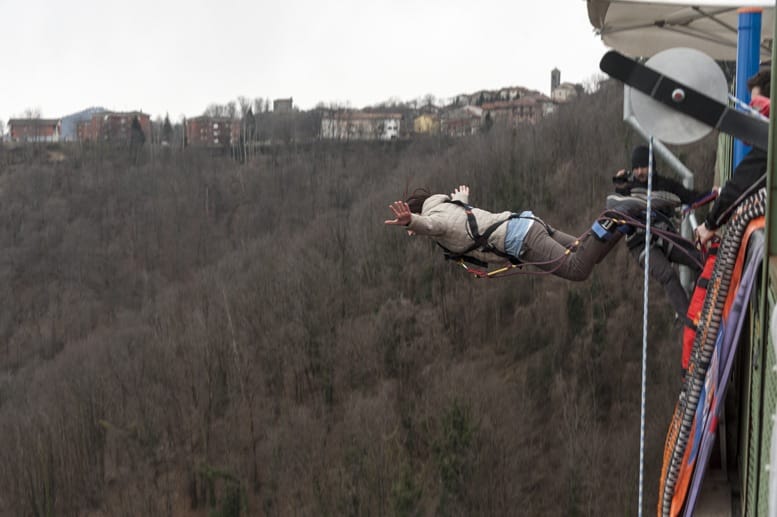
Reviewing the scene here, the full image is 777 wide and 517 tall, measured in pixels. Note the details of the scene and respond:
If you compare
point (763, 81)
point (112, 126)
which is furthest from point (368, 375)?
point (112, 126)

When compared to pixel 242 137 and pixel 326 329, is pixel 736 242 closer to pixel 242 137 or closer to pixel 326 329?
pixel 326 329

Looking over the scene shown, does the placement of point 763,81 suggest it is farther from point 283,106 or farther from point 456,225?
point 283,106

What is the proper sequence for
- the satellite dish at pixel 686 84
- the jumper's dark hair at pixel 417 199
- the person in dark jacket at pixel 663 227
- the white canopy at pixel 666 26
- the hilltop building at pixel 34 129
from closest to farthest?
the satellite dish at pixel 686 84
the person in dark jacket at pixel 663 227
the jumper's dark hair at pixel 417 199
the white canopy at pixel 666 26
the hilltop building at pixel 34 129

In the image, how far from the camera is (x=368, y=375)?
4856 centimetres

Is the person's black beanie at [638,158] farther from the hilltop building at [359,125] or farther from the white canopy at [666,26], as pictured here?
the hilltop building at [359,125]

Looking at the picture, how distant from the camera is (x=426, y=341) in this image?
48.7 metres

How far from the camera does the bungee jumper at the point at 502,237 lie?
6863 mm

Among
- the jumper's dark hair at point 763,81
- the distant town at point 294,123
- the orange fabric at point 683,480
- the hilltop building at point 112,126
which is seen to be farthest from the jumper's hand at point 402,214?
the hilltop building at point 112,126

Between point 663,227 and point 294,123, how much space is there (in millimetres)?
84039

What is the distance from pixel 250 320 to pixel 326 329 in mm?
4737

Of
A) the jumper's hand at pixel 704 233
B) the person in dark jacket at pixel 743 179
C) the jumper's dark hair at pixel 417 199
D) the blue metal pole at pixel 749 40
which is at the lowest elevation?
the jumper's hand at pixel 704 233

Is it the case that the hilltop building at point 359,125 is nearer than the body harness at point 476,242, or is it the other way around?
the body harness at point 476,242

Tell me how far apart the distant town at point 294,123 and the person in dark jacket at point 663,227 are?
220 feet

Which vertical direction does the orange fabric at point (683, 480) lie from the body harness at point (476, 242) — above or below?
below
